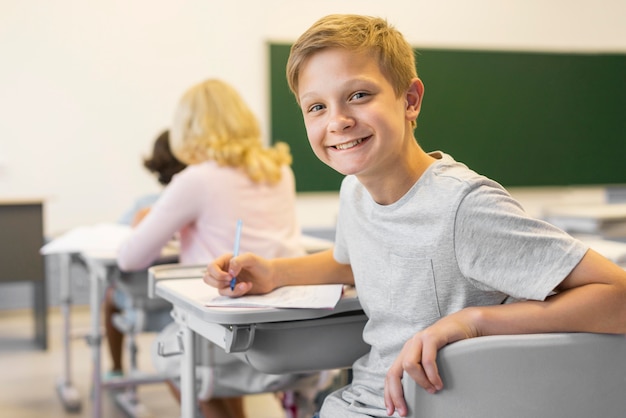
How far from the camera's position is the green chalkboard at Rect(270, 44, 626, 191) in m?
6.36

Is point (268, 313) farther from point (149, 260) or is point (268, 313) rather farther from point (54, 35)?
point (54, 35)

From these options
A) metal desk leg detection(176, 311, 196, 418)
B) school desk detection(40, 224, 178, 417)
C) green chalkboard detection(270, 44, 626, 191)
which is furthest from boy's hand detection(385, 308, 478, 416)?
green chalkboard detection(270, 44, 626, 191)

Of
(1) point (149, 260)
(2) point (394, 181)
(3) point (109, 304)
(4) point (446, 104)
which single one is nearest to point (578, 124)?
(4) point (446, 104)

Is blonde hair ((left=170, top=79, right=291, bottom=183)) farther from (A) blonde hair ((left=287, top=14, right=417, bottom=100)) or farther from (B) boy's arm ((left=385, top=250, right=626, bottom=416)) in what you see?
(B) boy's arm ((left=385, top=250, right=626, bottom=416))

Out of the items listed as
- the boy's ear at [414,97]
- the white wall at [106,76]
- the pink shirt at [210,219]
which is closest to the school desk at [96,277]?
the pink shirt at [210,219]

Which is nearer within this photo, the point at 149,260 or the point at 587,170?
the point at 149,260

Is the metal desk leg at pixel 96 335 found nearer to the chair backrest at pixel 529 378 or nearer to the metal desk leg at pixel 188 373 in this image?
the metal desk leg at pixel 188 373

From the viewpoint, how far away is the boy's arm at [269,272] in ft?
5.25

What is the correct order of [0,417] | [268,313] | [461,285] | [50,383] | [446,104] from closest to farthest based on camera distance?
[461,285] → [268,313] → [0,417] → [50,383] → [446,104]

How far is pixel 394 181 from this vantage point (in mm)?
1371

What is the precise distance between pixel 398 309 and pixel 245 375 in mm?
994

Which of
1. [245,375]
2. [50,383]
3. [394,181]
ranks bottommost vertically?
[50,383]

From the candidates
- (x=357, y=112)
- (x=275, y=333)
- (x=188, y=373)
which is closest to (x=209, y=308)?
(x=275, y=333)

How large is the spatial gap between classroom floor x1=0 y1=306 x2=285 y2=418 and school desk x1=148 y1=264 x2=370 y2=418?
1831 millimetres
